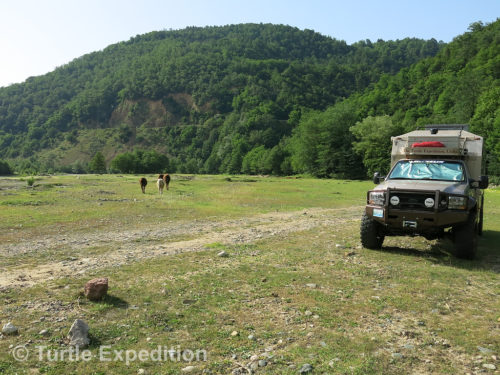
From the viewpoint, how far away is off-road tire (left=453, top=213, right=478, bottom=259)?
28.4 ft

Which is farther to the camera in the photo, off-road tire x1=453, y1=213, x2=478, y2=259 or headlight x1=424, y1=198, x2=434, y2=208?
off-road tire x1=453, y1=213, x2=478, y2=259

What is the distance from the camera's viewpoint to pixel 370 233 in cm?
977

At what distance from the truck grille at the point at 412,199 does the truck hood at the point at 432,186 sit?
0.15 metres

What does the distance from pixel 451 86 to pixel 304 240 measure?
96.6 meters

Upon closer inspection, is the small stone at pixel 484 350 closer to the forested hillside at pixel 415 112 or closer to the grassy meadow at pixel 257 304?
the grassy meadow at pixel 257 304

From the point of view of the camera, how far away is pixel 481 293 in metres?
6.59

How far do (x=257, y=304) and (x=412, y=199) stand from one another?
5.14 m

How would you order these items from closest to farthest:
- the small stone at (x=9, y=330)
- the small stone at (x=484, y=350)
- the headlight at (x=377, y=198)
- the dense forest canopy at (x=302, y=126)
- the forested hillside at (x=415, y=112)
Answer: the small stone at (x=484, y=350)
the small stone at (x=9, y=330)
the headlight at (x=377, y=198)
the forested hillside at (x=415, y=112)
the dense forest canopy at (x=302, y=126)

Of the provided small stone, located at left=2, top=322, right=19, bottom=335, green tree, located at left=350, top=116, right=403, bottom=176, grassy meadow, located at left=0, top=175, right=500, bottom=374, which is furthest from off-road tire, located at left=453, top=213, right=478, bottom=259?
green tree, located at left=350, top=116, right=403, bottom=176

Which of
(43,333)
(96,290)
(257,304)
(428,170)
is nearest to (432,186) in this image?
(428,170)

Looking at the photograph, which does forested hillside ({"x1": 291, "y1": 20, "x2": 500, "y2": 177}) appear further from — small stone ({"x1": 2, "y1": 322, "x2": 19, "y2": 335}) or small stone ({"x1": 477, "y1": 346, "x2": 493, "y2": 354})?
small stone ({"x1": 2, "y1": 322, "x2": 19, "y2": 335})

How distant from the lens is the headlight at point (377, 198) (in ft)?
29.9

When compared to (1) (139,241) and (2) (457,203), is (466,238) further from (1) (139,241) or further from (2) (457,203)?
(1) (139,241)

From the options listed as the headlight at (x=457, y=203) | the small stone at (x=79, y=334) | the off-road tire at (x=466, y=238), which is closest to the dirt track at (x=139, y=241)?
the small stone at (x=79, y=334)
